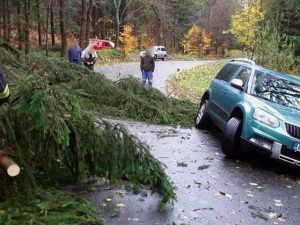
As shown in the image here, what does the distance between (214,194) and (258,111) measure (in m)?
2.00

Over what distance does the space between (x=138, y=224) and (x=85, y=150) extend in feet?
3.48

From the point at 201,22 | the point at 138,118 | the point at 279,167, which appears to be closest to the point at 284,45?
the point at 138,118

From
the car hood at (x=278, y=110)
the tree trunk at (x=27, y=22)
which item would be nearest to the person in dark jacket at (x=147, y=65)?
the car hood at (x=278, y=110)

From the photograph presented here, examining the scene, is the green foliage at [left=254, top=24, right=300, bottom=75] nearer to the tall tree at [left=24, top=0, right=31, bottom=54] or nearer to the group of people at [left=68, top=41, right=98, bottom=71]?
the group of people at [left=68, top=41, right=98, bottom=71]

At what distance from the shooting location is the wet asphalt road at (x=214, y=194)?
14.7 ft

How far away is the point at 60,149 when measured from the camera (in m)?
4.24

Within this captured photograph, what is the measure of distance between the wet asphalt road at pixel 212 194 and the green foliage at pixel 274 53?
10.5 m

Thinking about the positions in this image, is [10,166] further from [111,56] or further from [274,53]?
[111,56]

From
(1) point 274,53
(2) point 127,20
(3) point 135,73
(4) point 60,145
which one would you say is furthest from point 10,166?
(2) point 127,20

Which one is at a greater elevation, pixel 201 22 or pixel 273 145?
pixel 201 22

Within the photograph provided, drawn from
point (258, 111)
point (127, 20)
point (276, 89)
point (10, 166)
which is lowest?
point (10, 166)

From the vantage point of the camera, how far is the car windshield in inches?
284

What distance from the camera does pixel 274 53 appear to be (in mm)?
16844

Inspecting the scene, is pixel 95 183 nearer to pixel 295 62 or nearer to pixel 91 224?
pixel 91 224
